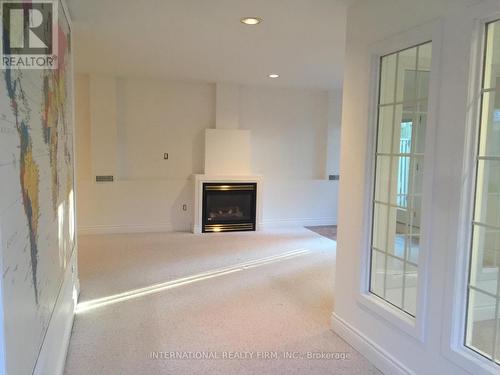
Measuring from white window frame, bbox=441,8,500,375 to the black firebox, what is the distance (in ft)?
15.8

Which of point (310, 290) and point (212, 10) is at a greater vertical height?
point (212, 10)

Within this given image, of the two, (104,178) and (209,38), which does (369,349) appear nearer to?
(209,38)

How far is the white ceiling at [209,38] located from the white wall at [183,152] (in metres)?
0.67

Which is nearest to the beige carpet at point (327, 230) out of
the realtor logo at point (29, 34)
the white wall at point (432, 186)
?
the white wall at point (432, 186)

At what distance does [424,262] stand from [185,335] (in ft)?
5.72

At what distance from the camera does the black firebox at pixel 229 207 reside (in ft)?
21.9

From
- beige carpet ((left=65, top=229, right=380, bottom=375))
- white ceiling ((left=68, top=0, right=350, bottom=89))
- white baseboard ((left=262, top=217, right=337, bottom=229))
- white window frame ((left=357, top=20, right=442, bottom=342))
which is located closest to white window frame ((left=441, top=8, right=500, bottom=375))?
white window frame ((left=357, top=20, right=442, bottom=342))

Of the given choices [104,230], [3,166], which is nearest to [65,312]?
[3,166]

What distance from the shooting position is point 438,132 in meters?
2.14

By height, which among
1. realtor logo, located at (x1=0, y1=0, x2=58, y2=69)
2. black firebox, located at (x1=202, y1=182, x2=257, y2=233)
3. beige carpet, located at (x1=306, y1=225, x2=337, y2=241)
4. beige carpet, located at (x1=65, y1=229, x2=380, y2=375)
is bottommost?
beige carpet, located at (x1=65, y1=229, x2=380, y2=375)

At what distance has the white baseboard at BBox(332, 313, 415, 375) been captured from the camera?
2.47 metres

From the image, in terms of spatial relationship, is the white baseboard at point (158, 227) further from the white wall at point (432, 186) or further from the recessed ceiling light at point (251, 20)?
the white wall at point (432, 186)

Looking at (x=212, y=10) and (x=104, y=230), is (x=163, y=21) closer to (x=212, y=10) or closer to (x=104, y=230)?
(x=212, y=10)

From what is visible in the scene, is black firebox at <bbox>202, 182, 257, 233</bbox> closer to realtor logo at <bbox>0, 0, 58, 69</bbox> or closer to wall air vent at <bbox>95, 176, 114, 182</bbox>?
wall air vent at <bbox>95, 176, 114, 182</bbox>
